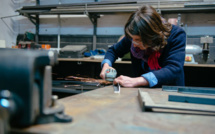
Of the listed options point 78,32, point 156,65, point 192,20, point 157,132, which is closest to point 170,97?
point 157,132

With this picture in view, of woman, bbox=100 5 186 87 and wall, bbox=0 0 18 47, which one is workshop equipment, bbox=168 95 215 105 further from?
wall, bbox=0 0 18 47

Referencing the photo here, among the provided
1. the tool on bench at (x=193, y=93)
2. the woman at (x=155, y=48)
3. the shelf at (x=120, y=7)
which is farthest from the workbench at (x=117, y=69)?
the tool on bench at (x=193, y=93)

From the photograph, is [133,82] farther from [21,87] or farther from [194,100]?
[21,87]

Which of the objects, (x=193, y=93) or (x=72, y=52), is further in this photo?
(x=72, y=52)

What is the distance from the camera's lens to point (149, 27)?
3.58ft

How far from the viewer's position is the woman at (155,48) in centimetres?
111

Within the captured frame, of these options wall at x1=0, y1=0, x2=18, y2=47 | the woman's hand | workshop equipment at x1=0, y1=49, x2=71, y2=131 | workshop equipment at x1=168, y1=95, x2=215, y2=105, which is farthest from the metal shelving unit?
workshop equipment at x1=0, y1=49, x2=71, y2=131

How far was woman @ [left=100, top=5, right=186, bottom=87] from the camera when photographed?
3.65 ft

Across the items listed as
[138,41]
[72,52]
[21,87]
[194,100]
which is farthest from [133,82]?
[72,52]

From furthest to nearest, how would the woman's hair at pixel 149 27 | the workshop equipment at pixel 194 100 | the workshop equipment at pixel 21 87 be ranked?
the woman's hair at pixel 149 27
the workshop equipment at pixel 194 100
the workshop equipment at pixel 21 87

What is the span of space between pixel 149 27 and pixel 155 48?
0.19 meters

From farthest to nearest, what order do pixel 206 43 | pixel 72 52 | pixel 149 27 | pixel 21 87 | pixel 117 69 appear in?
pixel 117 69
pixel 72 52
pixel 206 43
pixel 149 27
pixel 21 87

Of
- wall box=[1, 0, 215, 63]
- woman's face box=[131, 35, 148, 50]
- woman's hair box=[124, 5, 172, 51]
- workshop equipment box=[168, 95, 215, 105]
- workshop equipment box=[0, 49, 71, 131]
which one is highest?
wall box=[1, 0, 215, 63]

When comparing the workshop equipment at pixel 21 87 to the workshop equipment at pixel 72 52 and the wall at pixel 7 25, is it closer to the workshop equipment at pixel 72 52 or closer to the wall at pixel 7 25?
the workshop equipment at pixel 72 52
